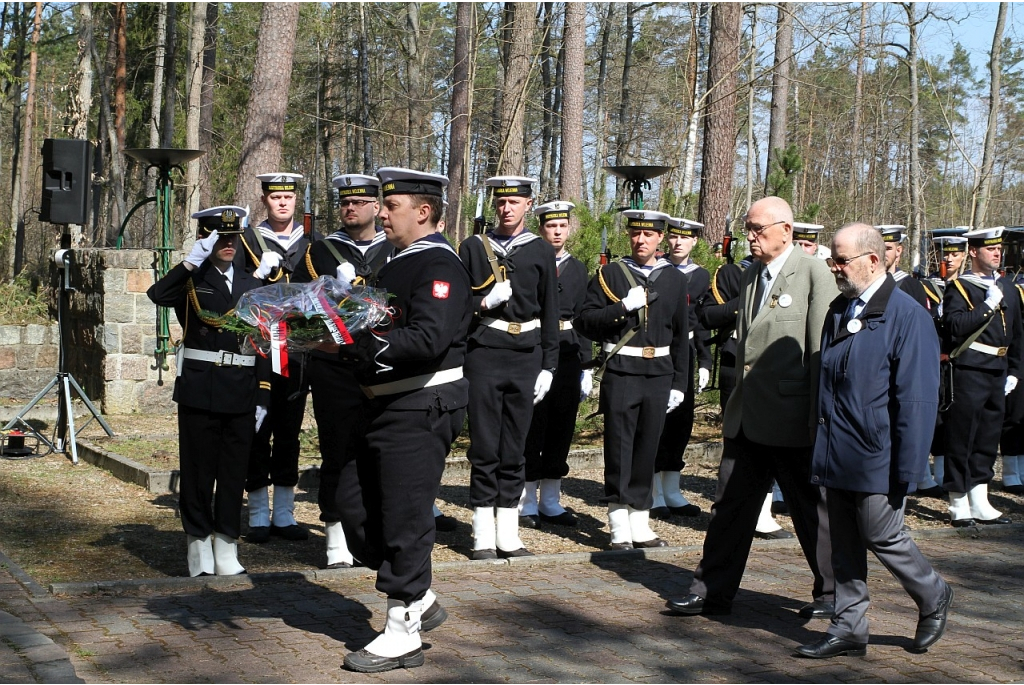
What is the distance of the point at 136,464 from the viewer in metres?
10.2

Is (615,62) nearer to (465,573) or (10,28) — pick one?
(10,28)

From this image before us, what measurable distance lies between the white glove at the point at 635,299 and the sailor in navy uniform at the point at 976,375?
292 centimetres

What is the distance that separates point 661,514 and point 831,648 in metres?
3.75

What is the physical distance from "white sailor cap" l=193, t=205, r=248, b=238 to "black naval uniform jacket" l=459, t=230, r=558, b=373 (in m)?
1.43

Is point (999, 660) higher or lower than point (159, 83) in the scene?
lower

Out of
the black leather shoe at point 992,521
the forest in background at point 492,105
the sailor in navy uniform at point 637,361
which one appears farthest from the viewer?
the forest in background at point 492,105

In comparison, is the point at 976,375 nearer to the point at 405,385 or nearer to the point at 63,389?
the point at 405,385

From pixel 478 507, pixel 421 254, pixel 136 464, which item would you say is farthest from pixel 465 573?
pixel 136 464

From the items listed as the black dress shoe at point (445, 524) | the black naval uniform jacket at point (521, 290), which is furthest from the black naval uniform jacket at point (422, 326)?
the black dress shoe at point (445, 524)

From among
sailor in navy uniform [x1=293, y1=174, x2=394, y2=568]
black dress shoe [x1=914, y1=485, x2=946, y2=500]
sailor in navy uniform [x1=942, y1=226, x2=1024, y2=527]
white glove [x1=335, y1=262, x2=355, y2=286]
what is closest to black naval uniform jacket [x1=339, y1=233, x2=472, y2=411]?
white glove [x1=335, y1=262, x2=355, y2=286]

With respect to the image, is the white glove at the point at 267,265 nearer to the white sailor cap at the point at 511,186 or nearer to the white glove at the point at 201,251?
the white glove at the point at 201,251

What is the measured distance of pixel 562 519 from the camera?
348 inches

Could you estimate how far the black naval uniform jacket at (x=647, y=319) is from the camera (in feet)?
25.7

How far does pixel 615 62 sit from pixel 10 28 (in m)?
20.4
